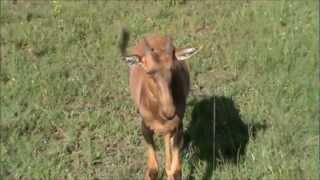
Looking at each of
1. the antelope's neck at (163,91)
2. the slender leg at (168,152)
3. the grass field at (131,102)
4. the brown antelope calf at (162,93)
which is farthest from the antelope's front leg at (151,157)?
the antelope's neck at (163,91)

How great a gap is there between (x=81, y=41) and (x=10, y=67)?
3.81ft

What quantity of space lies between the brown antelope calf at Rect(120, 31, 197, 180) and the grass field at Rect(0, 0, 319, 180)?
46 centimetres

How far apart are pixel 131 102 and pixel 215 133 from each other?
4.21ft

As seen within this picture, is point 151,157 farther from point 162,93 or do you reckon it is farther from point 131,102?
point 131,102

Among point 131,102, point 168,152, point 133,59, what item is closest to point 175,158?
point 168,152

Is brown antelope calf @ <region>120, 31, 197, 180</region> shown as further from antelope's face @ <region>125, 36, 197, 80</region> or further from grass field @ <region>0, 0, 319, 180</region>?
grass field @ <region>0, 0, 319, 180</region>

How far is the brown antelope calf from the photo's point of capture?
21.5 feet

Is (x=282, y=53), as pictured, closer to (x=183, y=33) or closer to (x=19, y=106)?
(x=183, y=33)

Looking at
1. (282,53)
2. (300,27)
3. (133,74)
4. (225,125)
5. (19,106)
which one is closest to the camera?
(133,74)

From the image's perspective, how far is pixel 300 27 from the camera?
10609mm

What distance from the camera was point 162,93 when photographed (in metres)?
6.58

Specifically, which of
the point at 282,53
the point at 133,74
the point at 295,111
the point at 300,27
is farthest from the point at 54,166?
the point at 300,27

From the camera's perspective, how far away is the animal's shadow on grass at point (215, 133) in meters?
7.91

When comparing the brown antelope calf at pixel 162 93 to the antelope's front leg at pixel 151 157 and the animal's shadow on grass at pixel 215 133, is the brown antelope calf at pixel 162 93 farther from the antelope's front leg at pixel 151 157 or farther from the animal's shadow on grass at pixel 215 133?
the animal's shadow on grass at pixel 215 133
